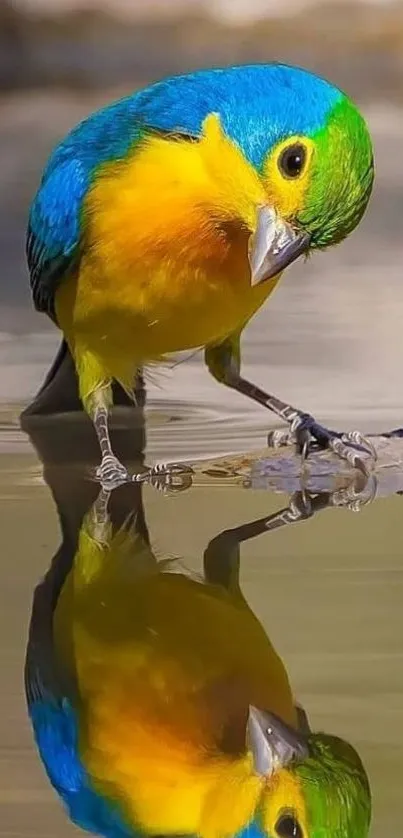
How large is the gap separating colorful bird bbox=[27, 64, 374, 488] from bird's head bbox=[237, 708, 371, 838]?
52 centimetres

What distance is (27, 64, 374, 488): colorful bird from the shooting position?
1145mm

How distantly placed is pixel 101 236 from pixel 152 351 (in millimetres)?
175

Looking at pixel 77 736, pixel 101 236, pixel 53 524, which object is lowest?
pixel 53 524

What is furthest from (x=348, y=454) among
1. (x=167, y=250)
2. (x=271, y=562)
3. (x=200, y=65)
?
(x=200, y=65)

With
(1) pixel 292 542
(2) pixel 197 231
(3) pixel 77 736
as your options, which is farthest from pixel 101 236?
(3) pixel 77 736

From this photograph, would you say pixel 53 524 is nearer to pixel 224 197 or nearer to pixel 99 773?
pixel 224 197

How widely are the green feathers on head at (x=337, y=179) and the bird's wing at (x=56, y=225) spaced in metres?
0.30

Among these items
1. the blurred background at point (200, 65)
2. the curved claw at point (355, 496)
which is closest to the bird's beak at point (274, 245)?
the curved claw at point (355, 496)

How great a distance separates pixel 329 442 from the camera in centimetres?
156

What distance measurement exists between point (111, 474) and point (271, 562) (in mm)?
432

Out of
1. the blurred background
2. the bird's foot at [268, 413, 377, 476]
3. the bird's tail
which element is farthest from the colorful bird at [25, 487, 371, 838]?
the blurred background

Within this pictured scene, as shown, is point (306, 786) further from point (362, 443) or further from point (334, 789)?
point (362, 443)

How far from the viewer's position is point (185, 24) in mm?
2256

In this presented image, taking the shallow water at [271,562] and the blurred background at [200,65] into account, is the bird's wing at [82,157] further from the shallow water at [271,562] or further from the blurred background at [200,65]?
the blurred background at [200,65]
